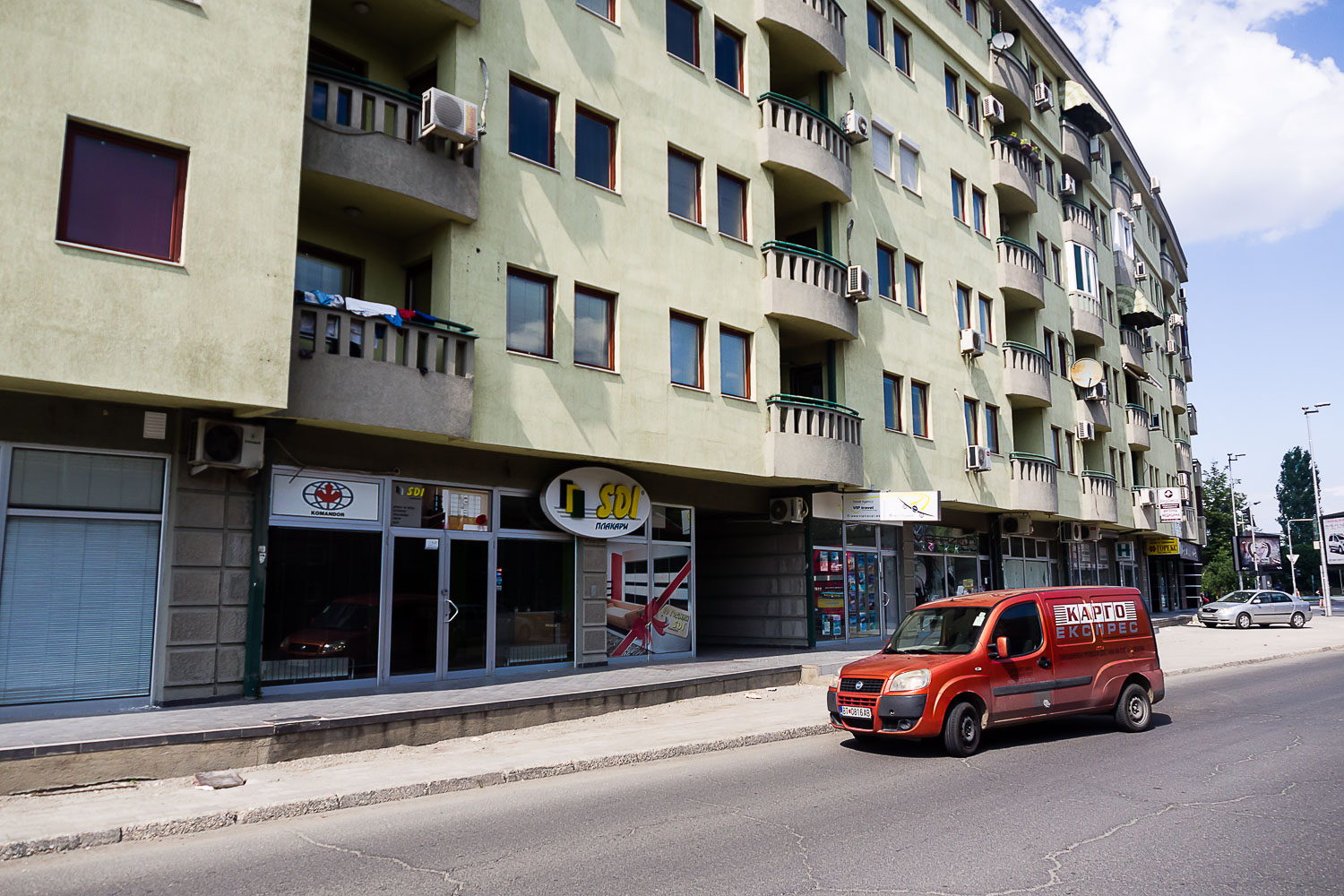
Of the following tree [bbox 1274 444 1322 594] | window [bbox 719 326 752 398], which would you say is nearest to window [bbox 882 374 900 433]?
window [bbox 719 326 752 398]

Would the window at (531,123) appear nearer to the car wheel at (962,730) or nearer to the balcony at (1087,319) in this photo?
the car wheel at (962,730)

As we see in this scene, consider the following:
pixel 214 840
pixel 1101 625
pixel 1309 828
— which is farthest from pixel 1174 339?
pixel 214 840

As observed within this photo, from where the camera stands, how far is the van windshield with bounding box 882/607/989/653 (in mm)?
10969

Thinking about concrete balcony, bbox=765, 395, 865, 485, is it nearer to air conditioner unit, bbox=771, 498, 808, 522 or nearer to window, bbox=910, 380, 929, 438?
air conditioner unit, bbox=771, 498, 808, 522

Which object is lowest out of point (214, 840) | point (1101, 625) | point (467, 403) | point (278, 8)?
point (214, 840)

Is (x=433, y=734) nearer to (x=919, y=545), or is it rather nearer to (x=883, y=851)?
(x=883, y=851)

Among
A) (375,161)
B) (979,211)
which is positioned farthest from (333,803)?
(979,211)

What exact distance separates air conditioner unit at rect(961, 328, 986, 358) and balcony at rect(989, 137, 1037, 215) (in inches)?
240

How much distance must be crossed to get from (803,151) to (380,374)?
A: 11676 mm

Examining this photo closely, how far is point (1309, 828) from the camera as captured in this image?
7.05 meters

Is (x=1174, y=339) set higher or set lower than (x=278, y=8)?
higher

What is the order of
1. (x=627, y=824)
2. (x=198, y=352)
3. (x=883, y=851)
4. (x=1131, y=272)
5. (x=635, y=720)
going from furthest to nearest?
(x=1131, y=272), (x=635, y=720), (x=198, y=352), (x=627, y=824), (x=883, y=851)

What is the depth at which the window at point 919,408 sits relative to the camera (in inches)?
970

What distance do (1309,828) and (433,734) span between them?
28.5 feet
